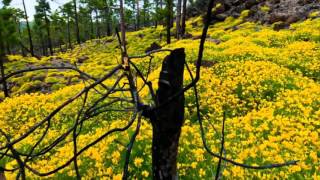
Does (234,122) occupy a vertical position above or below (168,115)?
below

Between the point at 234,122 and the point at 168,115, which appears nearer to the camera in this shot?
the point at 168,115

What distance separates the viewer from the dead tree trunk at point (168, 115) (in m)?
1.96

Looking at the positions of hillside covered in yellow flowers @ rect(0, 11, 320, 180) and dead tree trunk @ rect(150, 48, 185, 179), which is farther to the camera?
hillside covered in yellow flowers @ rect(0, 11, 320, 180)

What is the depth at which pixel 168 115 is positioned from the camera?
1.95m

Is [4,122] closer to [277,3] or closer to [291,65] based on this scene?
[291,65]

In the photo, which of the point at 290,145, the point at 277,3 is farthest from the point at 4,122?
the point at 277,3

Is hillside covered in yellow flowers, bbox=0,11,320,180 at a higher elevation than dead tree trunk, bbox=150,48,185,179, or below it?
below

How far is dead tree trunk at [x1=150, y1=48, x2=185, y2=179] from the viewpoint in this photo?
1.96 m

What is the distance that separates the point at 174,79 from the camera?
1992 millimetres

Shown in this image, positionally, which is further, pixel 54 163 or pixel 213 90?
pixel 213 90

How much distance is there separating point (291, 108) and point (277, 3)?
36288 mm

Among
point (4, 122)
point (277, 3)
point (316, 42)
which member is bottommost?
point (4, 122)

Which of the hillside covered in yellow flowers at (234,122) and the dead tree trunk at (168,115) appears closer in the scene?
the dead tree trunk at (168,115)

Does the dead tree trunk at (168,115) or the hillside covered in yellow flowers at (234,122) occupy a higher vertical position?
the dead tree trunk at (168,115)
